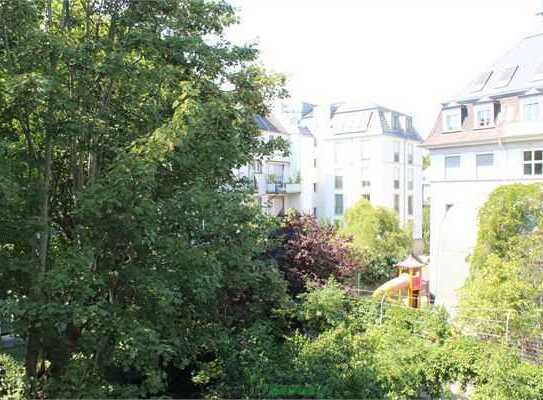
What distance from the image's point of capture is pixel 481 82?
2353cm

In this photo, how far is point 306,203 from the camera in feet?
133

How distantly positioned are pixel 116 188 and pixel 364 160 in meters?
35.6

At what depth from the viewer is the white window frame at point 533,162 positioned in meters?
20.2

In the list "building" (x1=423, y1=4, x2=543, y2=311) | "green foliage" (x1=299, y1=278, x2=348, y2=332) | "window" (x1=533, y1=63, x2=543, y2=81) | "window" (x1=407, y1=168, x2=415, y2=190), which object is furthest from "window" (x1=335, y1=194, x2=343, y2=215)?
"green foliage" (x1=299, y1=278, x2=348, y2=332)

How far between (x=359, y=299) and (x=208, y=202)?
822 centimetres

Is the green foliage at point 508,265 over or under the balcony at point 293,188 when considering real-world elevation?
under

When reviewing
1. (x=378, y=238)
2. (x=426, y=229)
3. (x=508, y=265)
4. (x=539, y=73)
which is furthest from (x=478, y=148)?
(x=426, y=229)

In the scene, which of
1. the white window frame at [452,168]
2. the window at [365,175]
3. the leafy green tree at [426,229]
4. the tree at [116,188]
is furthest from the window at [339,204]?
the tree at [116,188]

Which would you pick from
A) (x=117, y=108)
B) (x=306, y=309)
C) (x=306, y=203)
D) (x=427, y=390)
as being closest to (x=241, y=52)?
(x=117, y=108)

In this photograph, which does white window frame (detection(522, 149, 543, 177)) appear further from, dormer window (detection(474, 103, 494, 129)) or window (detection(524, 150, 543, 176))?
dormer window (detection(474, 103, 494, 129))

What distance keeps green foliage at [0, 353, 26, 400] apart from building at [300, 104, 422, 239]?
109 feet

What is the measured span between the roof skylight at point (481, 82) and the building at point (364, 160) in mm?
15579

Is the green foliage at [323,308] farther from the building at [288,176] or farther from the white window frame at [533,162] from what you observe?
the building at [288,176]

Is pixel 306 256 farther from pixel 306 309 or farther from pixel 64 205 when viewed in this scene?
pixel 64 205
